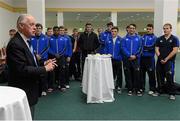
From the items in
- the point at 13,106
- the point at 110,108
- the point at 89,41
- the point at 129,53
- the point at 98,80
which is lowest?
the point at 110,108

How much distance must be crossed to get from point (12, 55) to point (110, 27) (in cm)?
460

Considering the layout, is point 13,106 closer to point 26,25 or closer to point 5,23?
point 26,25

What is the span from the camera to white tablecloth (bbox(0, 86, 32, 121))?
5.98 feet

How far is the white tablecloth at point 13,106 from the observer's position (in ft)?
5.98

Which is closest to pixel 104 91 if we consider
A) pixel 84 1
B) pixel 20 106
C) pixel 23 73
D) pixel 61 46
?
pixel 61 46

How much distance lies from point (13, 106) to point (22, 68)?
0.55m

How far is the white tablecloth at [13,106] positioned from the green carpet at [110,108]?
2257 mm

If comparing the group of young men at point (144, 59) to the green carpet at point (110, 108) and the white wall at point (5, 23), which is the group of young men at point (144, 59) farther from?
the white wall at point (5, 23)

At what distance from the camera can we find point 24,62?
239cm

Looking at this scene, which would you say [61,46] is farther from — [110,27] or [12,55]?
[12,55]

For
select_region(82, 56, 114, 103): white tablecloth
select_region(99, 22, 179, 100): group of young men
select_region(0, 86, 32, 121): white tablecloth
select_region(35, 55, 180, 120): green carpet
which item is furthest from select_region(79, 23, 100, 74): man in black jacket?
select_region(0, 86, 32, 121): white tablecloth

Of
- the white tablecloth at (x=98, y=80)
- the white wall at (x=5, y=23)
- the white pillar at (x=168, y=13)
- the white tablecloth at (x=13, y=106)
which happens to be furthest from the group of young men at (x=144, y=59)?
the white wall at (x=5, y=23)

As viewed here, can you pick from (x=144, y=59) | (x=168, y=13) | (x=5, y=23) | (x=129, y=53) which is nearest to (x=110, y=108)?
(x=129, y=53)

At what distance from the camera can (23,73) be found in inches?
93.5
